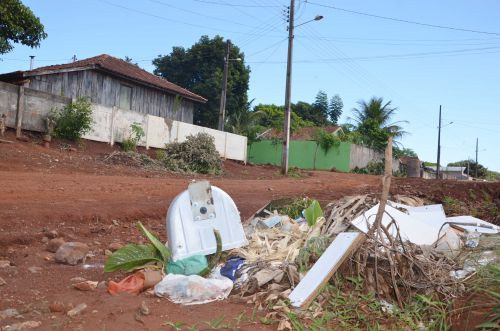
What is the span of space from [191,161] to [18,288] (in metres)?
12.3

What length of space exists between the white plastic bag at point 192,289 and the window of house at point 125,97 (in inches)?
707

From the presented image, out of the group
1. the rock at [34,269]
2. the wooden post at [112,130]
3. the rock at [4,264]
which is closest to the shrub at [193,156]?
the wooden post at [112,130]

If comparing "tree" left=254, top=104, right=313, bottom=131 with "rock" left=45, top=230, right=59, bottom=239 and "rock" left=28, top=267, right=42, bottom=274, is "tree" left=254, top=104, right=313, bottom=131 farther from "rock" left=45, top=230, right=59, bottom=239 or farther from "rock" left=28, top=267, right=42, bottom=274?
"rock" left=28, top=267, right=42, bottom=274

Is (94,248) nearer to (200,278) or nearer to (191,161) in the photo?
(200,278)

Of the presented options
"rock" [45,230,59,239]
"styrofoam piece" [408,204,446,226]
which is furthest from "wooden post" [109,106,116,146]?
"styrofoam piece" [408,204,446,226]

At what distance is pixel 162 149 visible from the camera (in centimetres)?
1805

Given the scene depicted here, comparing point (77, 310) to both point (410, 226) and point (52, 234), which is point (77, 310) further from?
point (410, 226)

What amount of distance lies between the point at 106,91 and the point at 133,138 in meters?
4.40

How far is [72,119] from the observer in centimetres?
1438

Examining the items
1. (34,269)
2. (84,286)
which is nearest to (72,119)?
(34,269)

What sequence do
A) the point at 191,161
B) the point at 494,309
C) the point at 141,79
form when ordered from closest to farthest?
the point at 494,309
the point at 191,161
the point at 141,79

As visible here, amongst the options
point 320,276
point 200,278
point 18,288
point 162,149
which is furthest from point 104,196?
point 162,149

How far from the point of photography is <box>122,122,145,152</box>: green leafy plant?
642 inches

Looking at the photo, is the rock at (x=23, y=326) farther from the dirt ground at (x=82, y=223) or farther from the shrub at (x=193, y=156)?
the shrub at (x=193, y=156)
